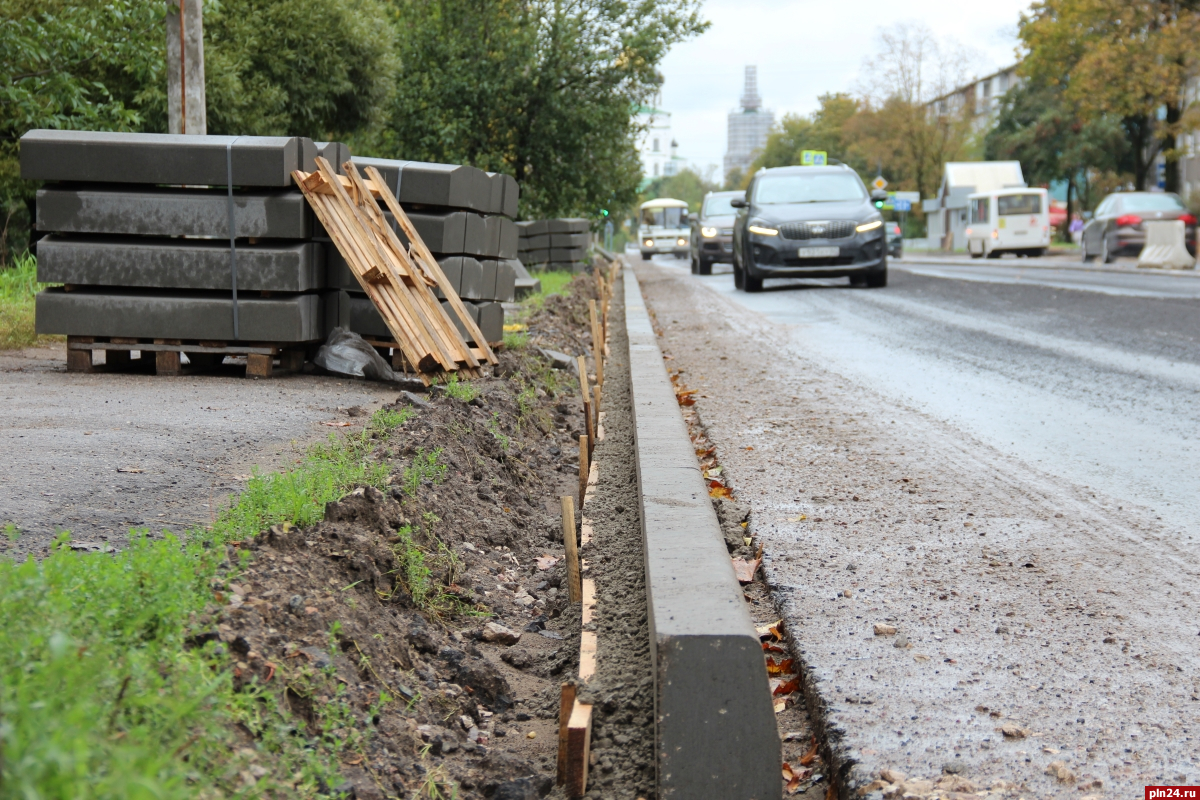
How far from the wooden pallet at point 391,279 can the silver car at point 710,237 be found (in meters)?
18.9

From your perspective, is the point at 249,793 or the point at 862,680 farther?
the point at 862,680

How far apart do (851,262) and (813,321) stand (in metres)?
5.11

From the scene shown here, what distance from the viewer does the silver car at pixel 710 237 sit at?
1037 inches

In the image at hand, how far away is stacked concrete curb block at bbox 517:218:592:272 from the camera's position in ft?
69.8

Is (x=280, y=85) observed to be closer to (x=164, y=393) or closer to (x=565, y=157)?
(x=565, y=157)

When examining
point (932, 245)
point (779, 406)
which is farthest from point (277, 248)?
point (932, 245)

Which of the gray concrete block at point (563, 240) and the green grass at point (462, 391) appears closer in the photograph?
the green grass at point (462, 391)

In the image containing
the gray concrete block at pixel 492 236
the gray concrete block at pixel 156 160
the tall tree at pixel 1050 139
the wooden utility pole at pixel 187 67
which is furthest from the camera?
the tall tree at pixel 1050 139

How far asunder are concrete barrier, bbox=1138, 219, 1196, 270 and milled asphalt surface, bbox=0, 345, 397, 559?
2388 cm

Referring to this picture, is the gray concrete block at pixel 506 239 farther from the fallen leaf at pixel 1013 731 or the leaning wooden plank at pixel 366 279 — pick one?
the fallen leaf at pixel 1013 731

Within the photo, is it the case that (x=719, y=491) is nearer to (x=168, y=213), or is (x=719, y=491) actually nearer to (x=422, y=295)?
(x=422, y=295)

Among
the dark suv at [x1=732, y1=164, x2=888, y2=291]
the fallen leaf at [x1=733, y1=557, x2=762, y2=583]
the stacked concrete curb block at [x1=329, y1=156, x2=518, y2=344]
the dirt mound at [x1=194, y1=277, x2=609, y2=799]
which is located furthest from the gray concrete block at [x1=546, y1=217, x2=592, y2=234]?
the fallen leaf at [x1=733, y1=557, x2=762, y2=583]

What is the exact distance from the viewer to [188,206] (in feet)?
24.6

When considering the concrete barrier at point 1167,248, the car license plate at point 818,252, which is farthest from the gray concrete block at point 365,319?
the concrete barrier at point 1167,248
